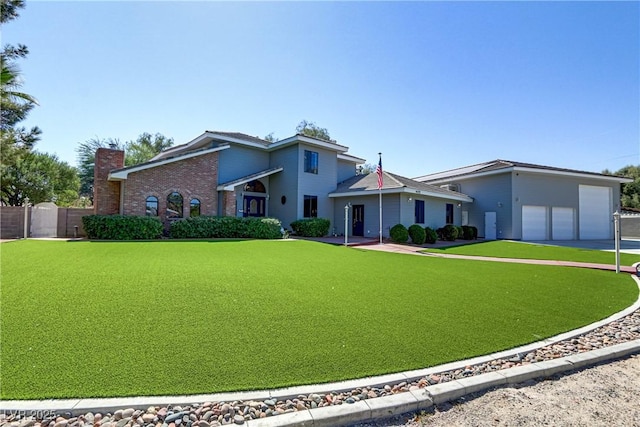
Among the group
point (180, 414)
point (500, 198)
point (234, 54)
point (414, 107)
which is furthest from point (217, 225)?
point (500, 198)

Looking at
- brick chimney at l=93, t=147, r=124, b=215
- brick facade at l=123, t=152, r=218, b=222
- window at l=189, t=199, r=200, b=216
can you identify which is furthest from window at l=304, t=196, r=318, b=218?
brick chimney at l=93, t=147, r=124, b=215

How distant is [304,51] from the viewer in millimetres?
13805

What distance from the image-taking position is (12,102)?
14.5 meters

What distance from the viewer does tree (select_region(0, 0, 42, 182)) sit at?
35.4 ft

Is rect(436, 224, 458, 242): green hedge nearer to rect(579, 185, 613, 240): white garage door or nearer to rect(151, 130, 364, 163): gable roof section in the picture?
rect(151, 130, 364, 163): gable roof section

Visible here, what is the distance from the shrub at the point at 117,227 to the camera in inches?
538

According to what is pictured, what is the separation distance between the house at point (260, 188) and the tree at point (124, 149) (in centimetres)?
1847

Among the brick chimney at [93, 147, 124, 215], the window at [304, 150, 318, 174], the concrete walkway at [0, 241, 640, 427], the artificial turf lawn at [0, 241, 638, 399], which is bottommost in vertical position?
the concrete walkway at [0, 241, 640, 427]

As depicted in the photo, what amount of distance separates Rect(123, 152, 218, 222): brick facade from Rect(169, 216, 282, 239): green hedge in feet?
5.60

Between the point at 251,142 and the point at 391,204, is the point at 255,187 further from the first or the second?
the point at 391,204

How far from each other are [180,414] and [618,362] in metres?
5.12

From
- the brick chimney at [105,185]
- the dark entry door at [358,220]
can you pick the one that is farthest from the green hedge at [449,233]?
the brick chimney at [105,185]

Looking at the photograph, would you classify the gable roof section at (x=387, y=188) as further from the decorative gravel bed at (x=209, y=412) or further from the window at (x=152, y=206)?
the decorative gravel bed at (x=209, y=412)

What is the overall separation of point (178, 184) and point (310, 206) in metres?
8.18
